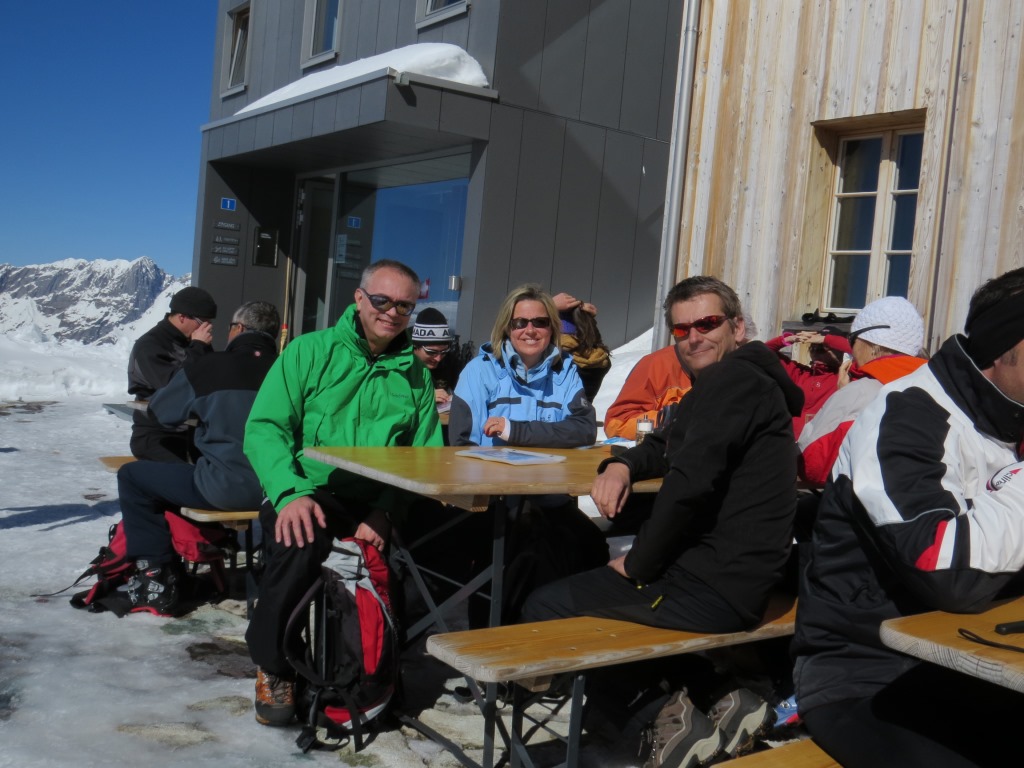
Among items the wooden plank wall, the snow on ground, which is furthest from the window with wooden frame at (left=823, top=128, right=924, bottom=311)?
the snow on ground

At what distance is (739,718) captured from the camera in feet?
10.3

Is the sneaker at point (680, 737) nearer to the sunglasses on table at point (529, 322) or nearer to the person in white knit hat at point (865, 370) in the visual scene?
the person in white knit hat at point (865, 370)

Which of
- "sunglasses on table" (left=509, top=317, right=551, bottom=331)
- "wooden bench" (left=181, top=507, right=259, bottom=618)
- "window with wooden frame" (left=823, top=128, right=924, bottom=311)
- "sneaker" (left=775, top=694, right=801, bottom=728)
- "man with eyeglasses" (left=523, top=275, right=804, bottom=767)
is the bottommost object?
"sneaker" (left=775, top=694, right=801, bottom=728)

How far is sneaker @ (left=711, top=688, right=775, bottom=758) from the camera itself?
3.12m

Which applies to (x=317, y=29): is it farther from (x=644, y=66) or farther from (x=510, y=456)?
(x=510, y=456)

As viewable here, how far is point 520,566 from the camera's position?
3805mm

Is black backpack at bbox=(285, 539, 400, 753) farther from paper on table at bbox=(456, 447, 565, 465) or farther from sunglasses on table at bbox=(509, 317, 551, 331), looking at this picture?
sunglasses on table at bbox=(509, 317, 551, 331)

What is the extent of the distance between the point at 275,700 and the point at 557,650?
129cm

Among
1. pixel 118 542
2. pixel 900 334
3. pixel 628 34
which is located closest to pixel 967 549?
pixel 900 334

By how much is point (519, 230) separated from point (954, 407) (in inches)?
285

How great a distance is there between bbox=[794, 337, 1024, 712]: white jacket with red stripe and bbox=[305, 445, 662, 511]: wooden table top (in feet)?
3.02

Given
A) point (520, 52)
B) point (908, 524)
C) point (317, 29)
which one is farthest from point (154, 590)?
point (317, 29)

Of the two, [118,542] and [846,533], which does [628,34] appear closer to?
[118,542]

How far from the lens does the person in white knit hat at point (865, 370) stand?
12.0 feet
